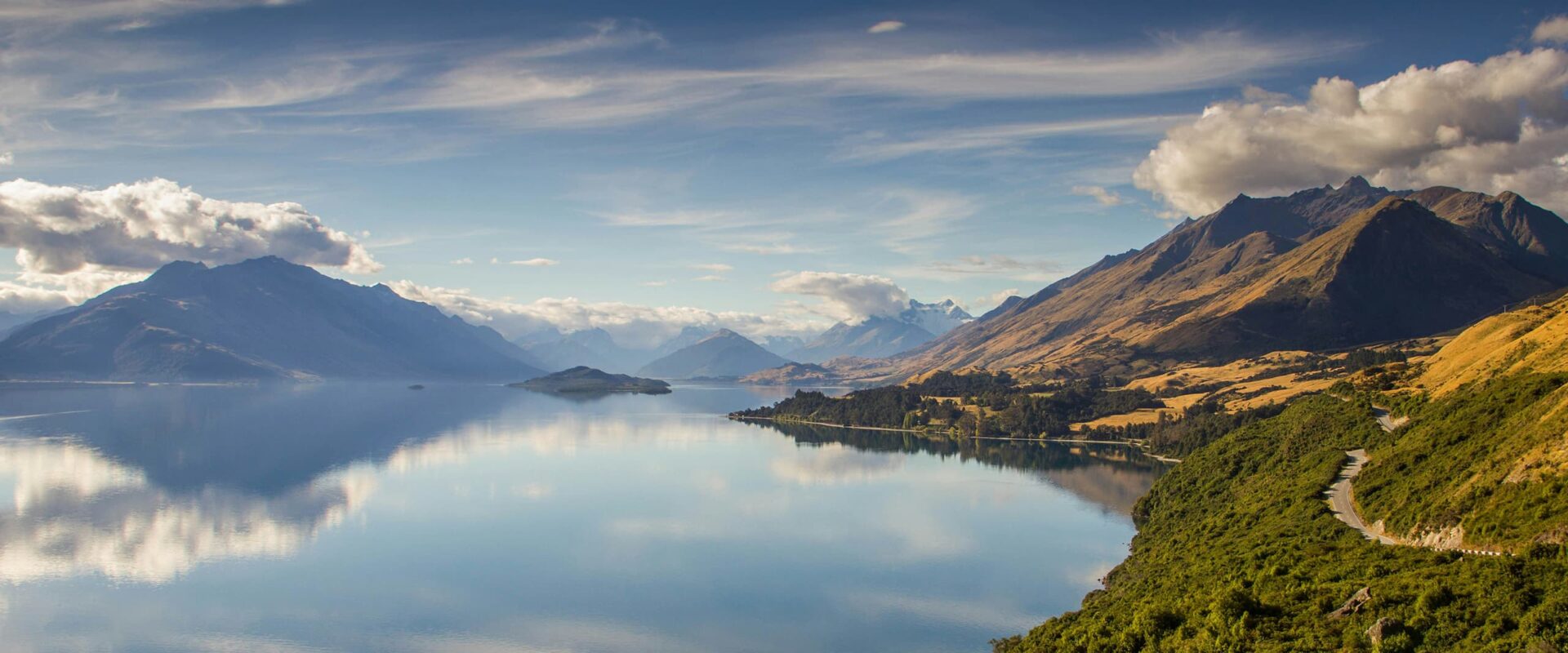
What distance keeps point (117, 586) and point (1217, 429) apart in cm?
16716

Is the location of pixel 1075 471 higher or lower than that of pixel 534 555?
higher

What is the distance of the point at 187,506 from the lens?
12575 centimetres

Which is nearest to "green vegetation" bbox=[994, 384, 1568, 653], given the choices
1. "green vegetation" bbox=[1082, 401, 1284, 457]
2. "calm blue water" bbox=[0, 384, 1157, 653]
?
"calm blue water" bbox=[0, 384, 1157, 653]

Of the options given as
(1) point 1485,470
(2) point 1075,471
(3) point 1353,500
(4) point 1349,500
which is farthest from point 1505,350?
(2) point 1075,471

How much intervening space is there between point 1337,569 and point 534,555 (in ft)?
262

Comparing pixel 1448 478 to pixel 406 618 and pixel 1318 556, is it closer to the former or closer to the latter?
Answer: pixel 1318 556

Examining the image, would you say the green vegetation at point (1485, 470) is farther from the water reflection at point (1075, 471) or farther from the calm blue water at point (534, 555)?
the water reflection at point (1075, 471)

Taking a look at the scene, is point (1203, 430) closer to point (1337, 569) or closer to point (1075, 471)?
point (1075, 471)

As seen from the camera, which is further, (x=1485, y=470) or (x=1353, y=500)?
(x=1353, y=500)

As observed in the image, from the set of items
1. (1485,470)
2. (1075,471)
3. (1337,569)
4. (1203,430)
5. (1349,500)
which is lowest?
(1075,471)

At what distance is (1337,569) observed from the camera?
46.3m

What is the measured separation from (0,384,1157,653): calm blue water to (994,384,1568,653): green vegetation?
15458 mm

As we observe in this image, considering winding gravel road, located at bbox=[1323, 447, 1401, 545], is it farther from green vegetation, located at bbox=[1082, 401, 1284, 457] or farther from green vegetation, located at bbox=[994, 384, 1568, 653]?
green vegetation, located at bbox=[1082, 401, 1284, 457]

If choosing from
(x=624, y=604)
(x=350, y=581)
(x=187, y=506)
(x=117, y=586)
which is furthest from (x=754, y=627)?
(x=187, y=506)
